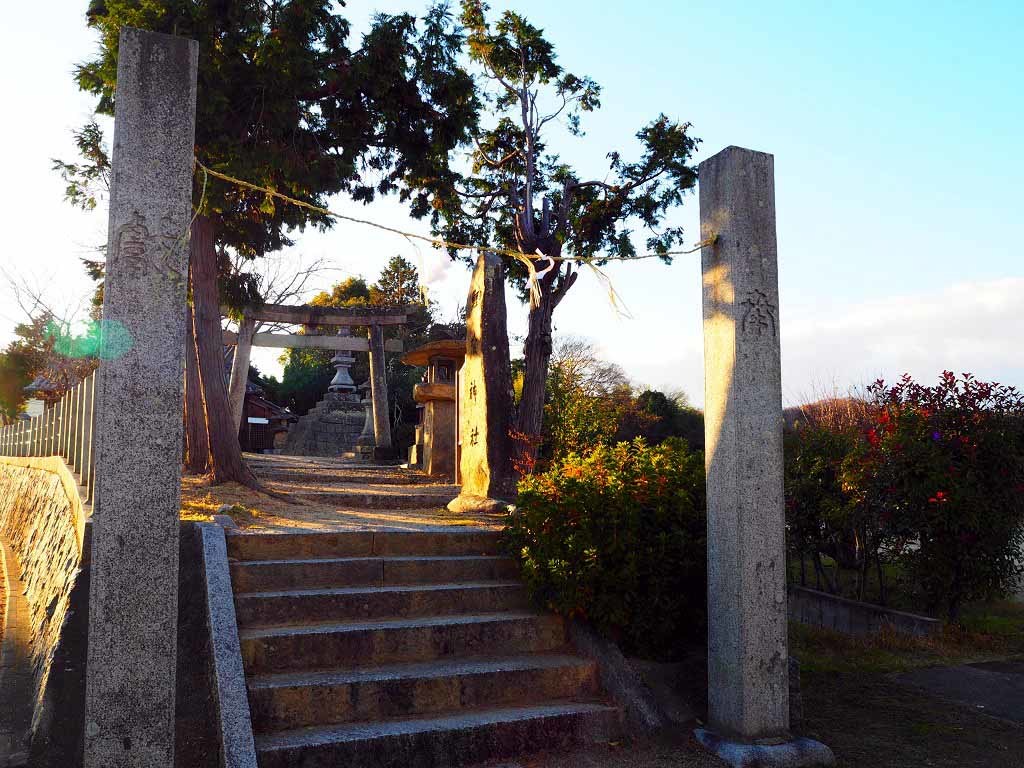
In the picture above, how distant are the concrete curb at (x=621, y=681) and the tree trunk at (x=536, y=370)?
6.06 m

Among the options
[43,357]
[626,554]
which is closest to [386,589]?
[626,554]

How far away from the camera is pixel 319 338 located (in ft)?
62.6

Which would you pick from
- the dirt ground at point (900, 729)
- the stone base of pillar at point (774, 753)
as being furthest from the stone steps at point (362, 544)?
the dirt ground at point (900, 729)

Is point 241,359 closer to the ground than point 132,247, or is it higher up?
higher up

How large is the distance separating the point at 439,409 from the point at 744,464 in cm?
901

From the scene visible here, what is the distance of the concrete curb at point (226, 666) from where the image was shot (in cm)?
363

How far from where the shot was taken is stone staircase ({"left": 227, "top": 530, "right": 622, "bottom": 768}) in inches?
160

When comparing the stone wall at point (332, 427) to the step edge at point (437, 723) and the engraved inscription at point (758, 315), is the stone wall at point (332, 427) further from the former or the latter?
the engraved inscription at point (758, 315)

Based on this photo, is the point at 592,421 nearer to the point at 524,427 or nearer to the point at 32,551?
the point at 524,427

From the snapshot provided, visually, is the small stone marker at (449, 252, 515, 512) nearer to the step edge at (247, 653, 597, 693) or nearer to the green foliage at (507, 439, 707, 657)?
the green foliage at (507, 439, 707, 657)

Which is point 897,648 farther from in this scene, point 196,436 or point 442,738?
point 196,436


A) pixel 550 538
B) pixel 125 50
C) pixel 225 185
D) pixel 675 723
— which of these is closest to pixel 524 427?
pixel 225 185

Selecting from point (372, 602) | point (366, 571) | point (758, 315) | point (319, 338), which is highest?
point (319, 338)

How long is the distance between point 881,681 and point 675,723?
6.72 feet
